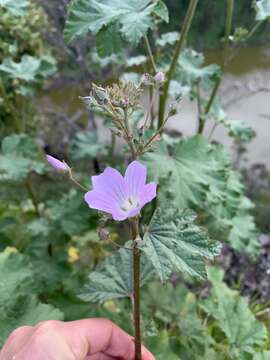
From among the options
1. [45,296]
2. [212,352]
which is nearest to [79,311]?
[45,296]

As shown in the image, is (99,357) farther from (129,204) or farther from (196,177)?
(196,177)

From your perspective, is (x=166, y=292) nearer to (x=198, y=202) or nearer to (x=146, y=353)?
(x=198, y=202)

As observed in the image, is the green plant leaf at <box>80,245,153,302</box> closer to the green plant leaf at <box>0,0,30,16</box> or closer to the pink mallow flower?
the pink mallow flower

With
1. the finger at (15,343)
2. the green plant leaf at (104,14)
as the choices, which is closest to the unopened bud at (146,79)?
the green plant leaf at (104,14)

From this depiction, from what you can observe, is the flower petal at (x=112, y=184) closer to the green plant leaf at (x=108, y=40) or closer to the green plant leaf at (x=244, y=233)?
the green plant leaf at (x=108, y=40)

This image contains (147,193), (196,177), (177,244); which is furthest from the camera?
(196,177)

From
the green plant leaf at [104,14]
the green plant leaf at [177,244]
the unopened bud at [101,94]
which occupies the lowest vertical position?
the green plant leaf at [177,244]

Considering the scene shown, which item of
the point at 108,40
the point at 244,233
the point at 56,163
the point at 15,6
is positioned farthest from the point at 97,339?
the point at 15,6
